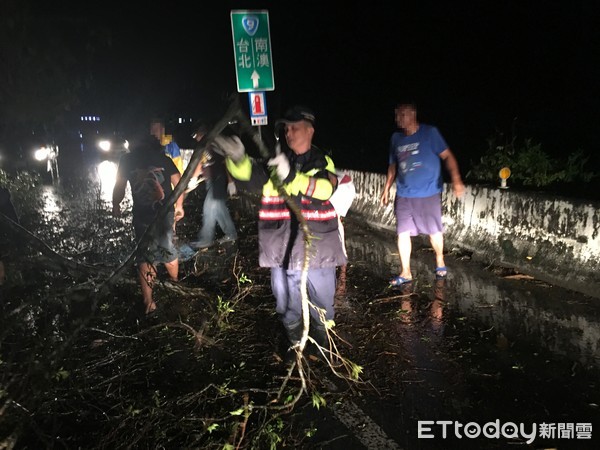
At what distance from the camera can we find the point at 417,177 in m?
4.68

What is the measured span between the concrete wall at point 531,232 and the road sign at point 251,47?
4109mm

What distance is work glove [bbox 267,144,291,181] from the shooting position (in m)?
2.88

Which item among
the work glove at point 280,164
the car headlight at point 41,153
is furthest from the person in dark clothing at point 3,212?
the car headlight at point 41,153

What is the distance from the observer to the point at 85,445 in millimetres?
2682

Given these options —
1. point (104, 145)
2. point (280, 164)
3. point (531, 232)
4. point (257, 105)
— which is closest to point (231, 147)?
point (280, 164)

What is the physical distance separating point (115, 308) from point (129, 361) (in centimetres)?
117

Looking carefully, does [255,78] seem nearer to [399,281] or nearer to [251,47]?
[251,47]

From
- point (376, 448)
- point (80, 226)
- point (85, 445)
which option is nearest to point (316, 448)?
point (376, 448)

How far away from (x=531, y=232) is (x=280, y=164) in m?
3.72

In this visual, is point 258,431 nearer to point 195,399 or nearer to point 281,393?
point 281,393

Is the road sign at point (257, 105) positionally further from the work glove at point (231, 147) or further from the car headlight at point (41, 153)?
the car headlight at point (41, 153)

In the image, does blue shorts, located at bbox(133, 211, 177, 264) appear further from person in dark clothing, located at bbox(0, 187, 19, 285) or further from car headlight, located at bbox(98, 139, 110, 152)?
car headlight, located at bbox(98, 139, 110, 152)

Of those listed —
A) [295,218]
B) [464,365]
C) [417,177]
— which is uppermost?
[417,177]

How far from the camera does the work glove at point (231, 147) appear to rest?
2.92 meters
